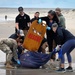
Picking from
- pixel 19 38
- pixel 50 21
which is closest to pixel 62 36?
pixel 50 21

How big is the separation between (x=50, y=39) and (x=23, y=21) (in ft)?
3.89

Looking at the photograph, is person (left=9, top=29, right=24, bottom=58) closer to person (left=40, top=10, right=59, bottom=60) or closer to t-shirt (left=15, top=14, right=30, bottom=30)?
t-shirt (left=15, top=14, right=30, bottom=30)

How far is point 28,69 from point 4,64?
110cm

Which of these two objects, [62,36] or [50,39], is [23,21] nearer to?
[50,39]

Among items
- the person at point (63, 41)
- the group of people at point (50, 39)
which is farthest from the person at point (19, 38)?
the person at point (63, 41)

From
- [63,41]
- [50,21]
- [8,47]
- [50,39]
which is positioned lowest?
[8,47]

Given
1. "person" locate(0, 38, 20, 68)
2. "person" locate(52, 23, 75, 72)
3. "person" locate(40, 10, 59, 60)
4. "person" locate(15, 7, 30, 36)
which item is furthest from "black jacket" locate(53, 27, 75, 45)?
"person" locate(15, 7, 30, 36)

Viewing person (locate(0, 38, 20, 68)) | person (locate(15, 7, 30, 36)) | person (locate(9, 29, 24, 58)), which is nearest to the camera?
person (locate(0, 38, 20, 68))

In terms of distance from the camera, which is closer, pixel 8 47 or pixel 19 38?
pixel 8 47

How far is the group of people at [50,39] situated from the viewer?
10.2 m

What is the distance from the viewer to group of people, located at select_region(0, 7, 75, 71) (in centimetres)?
1022

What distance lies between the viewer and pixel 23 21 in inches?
485

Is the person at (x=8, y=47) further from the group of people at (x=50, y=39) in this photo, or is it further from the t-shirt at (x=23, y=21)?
the t-shirt at (x=23, y=21)

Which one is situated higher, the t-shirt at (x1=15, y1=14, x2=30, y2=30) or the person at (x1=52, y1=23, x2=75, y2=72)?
the t-shirt at (x1=15, y1=14, x2=30, y2=30)
